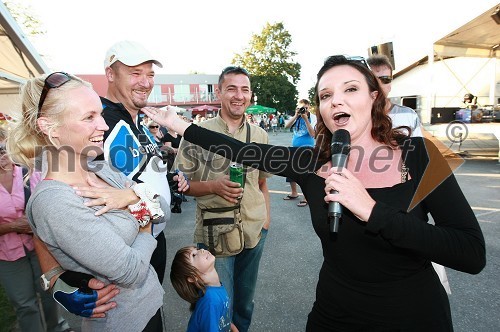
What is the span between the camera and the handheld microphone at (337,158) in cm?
123

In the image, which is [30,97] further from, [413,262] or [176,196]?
[413,262]

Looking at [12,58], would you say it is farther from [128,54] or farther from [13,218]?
[128,54]

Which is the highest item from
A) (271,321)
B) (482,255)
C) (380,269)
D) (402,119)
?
(402,119)

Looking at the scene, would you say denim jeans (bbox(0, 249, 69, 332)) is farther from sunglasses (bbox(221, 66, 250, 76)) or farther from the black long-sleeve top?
the black long-sleeve top

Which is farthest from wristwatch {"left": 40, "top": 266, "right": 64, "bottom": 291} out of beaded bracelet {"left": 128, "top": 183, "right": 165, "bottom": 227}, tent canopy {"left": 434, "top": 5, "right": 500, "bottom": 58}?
tent canopy {"left": 434, "top": 5, "right": 500, "bottom": 58}

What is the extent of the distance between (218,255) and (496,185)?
8.20 m

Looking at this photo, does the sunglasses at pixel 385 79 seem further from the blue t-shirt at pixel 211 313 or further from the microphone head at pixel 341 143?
the blue t-shirt at pixel 211 313

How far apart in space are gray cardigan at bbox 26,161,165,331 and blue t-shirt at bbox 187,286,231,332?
62 cm

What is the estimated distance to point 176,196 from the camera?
94.4 inches

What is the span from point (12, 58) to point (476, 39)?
17.0m

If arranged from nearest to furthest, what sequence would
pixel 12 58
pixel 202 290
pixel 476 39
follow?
pixel 202 290 < pixel 12 58 < pixel 476 39

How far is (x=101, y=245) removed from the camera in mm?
1234

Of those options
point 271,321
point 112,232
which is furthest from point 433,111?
point 112,232

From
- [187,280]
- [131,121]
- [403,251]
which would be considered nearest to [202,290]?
[187,280]
